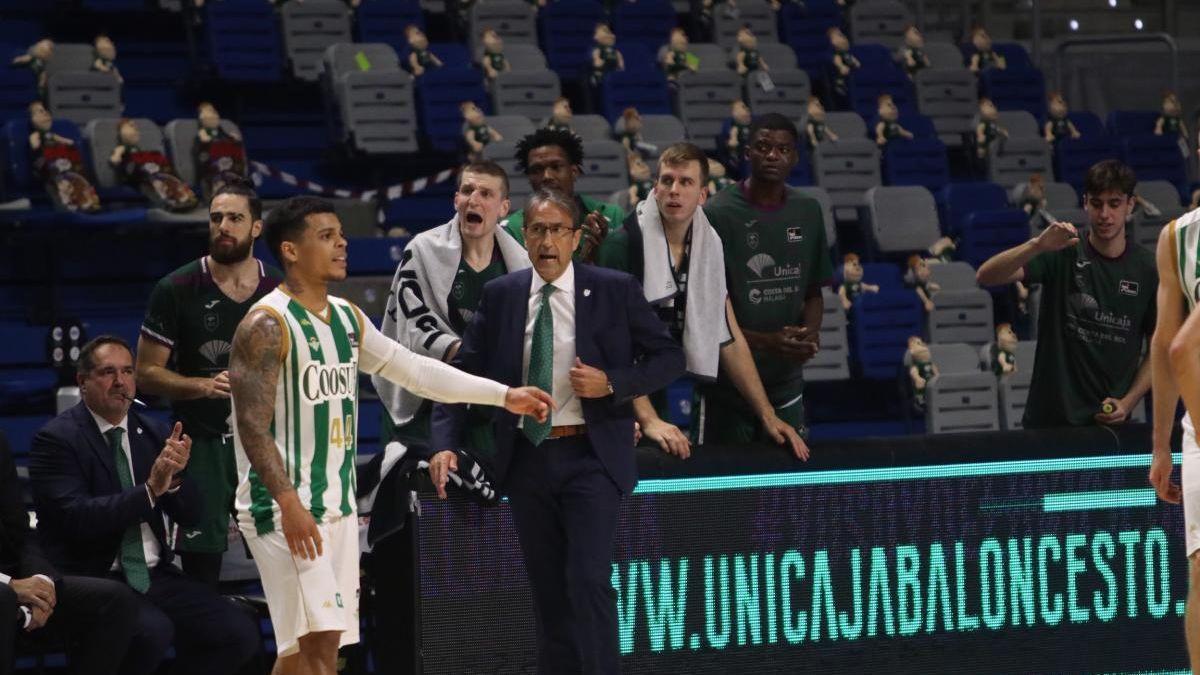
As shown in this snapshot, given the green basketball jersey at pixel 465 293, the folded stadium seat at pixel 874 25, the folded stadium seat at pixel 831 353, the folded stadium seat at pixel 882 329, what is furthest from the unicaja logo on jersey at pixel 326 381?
the folded stadium seat at pixel 874 25

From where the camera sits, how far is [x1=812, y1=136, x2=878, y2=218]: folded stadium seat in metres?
14.2

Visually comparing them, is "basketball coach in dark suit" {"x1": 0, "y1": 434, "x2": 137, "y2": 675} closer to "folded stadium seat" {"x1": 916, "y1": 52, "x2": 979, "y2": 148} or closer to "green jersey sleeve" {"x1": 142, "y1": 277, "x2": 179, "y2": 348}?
"green jersey sleeve" {"x1": 142, "y1": 277, "x2": 179, "y2": 348}

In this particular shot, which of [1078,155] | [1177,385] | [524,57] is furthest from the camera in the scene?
[1078,155]

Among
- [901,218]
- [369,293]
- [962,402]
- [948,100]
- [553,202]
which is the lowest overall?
[962,402]

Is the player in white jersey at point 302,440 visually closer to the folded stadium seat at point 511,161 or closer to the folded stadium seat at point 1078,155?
the folded stadium seat at point 511,161

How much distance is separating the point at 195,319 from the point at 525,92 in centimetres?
754

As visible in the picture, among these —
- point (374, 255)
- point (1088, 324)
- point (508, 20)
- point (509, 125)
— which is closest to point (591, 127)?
point (509, 125)

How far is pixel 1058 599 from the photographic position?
21.9 ft

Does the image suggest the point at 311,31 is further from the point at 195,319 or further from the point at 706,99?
the point at 195,319

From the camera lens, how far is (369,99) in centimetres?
1320

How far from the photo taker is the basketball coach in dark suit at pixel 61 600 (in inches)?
240

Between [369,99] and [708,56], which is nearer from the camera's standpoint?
[369,99]

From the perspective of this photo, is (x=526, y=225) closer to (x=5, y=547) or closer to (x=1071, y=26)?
(x=5, y=547)

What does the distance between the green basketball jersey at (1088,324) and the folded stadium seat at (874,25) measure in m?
9.65
